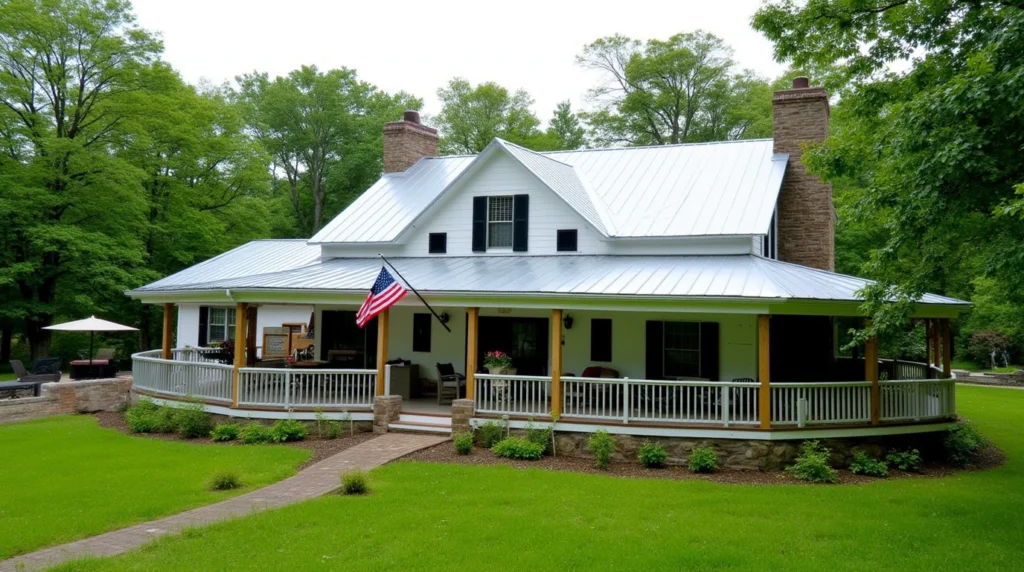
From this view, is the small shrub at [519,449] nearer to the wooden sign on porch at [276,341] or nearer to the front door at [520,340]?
the front door at [520,340]

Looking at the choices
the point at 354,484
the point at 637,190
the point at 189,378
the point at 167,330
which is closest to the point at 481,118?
the point at 637,190

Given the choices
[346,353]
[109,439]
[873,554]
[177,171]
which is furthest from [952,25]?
[177,171]

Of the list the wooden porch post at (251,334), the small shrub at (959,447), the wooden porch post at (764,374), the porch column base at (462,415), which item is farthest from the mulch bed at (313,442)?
the small shrub at (959,447)

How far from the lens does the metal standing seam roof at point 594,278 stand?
14.0 metres

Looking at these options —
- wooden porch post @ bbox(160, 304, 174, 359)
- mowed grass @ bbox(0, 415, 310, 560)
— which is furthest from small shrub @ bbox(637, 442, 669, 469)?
wooden porch post @ bbox(160, 304, 174, 359)

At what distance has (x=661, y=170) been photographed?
20953 mm

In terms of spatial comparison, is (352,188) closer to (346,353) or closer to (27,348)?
(27,348)

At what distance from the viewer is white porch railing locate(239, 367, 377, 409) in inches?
640

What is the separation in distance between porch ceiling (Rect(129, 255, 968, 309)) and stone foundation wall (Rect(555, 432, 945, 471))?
2.73 meters

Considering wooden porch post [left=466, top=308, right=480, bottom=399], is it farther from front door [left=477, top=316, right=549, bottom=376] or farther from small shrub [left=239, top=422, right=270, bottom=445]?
small shrub [left=239, top=422, right=270, bottom=445]

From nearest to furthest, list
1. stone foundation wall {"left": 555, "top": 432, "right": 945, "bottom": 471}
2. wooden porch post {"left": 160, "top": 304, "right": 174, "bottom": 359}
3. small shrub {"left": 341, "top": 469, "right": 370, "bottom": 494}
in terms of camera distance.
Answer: small shrub {"left": 341, "top": 469, "right": 370, "bottom": 494} < stone foundation wall {"left": 555, "top": 432, "right": 945, "bottom": 471} < wooden porch post {"left": 160, "top": 304, "right": 174, "bottom": 359}

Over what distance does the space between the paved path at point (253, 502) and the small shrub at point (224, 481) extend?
465 mm

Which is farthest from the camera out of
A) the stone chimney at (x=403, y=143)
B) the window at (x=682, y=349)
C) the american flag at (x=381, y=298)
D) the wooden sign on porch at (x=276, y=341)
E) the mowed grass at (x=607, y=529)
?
the wooden sign on porch at (x=276, y=341)

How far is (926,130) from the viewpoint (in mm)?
9828
